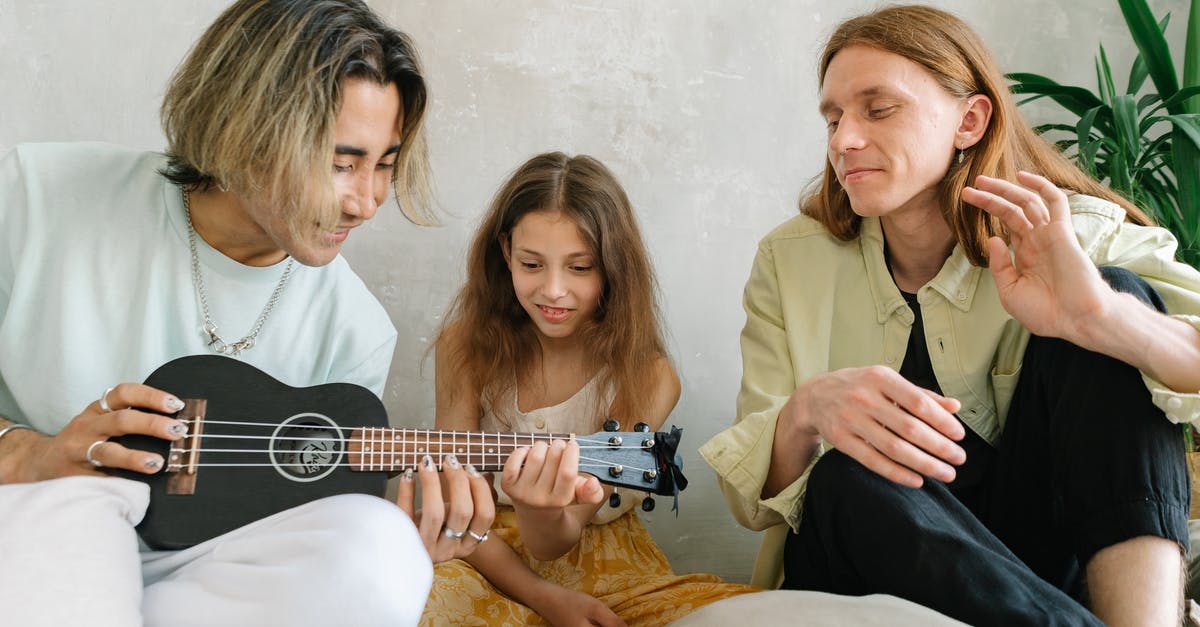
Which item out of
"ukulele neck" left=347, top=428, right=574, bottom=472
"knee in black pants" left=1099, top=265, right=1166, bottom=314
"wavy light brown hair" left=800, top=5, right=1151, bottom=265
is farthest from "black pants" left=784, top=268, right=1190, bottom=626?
"ukulele neck" left=347, top=428, right=574, bottom=472

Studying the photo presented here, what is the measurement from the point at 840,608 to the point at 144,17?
5.89ft

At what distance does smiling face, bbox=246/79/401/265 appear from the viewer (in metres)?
1.43

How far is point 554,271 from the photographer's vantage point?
1.85 m

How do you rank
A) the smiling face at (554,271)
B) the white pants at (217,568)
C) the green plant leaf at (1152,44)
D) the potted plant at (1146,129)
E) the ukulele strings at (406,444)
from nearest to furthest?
the white pants at (217,568) < the ukulele strings at (406,444) < the smiling face at (554,271) < the potted plant at (1146,129) < the green plant leaf at (1152,44)

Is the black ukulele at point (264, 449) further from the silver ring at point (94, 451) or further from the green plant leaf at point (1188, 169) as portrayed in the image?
the green plant leaf at point (1188, 169)

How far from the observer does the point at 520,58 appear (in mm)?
2238

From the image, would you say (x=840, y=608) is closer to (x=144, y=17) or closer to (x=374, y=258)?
(x=374, y=258)

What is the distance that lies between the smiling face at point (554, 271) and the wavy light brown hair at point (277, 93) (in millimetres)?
472

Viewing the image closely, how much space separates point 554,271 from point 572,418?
0.30 meters

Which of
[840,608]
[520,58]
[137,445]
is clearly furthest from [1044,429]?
[520,58]

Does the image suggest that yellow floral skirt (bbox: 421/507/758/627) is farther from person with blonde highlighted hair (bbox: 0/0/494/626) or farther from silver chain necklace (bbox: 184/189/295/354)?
silver chain necklace (bbox: 184/189/295/354)

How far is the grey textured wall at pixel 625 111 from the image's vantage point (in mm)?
2021

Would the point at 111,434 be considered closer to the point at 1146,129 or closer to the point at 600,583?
the point at 600,583

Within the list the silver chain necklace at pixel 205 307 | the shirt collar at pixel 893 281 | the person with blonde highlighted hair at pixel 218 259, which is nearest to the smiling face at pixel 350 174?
the person with blonde highlighted hair at pixel 218 259
